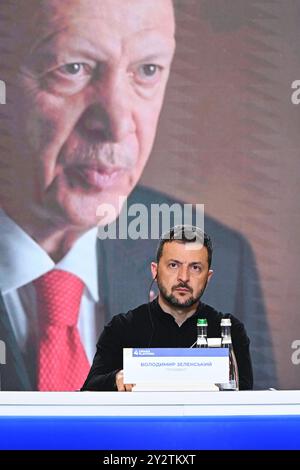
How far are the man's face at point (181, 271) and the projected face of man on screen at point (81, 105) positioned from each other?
2.38 feet

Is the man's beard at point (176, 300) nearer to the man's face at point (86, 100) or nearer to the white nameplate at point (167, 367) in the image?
the man's face at point (86, 100)

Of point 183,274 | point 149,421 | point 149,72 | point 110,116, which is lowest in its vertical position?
point 149,421

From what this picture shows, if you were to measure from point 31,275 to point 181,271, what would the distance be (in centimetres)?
95

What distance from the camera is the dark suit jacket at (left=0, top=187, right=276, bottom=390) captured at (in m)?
3.84

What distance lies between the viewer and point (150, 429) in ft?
2.30

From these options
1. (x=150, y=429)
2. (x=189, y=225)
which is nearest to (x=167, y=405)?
(x=150, y=429)

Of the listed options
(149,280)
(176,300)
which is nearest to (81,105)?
(149,280)

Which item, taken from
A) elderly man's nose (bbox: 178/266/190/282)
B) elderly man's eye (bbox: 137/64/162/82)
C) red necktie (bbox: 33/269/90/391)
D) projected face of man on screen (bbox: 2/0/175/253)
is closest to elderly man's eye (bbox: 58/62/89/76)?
projected face of man on screen (bbox: 2/0/175/253)

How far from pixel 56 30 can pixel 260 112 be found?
3.51ft

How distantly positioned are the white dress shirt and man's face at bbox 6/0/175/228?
0.13 m

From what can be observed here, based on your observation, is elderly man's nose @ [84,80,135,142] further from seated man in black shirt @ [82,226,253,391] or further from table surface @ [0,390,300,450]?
table surface @ [0,390,300,450]

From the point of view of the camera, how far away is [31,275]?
3818 millimetres

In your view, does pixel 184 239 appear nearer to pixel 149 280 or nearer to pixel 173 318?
pixel 173 318
